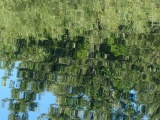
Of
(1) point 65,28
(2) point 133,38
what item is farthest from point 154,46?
(1) point 65,28

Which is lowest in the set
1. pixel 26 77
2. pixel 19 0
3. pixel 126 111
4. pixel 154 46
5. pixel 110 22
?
pixel 126 111

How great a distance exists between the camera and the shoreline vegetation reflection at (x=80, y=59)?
864cm

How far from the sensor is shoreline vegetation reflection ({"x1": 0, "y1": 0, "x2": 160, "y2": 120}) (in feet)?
28.3

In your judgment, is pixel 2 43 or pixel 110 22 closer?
pixel 2 43

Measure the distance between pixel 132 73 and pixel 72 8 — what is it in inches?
221

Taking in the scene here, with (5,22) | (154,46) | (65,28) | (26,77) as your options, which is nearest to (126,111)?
(26,77)

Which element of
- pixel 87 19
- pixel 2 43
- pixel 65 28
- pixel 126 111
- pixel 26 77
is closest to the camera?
pixel 126 111

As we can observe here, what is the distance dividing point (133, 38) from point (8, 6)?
4.56 metres

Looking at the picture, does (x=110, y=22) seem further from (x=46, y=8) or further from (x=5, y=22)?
(x=5, y=22)

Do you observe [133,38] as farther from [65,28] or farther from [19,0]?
[19,0]

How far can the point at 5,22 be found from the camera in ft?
44.9

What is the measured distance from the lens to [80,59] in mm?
11352

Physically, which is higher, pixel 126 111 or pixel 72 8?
pixel 72 8

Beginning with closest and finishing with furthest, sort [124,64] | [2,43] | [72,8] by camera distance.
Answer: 1. [124,64]
2. [2,43]
3. [72,8]
